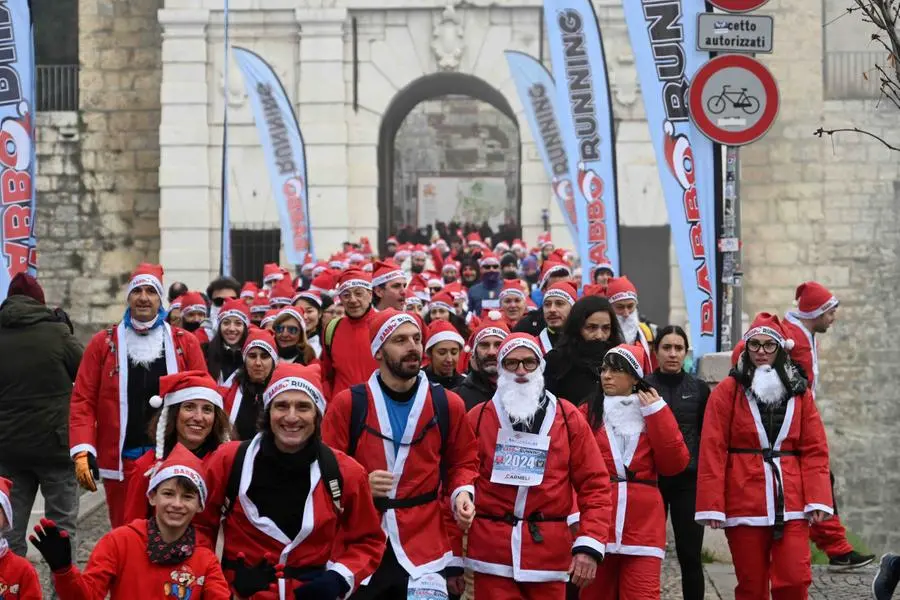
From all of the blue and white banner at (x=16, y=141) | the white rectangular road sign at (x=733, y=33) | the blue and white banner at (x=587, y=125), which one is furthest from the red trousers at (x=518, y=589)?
the blue and white banner at (x=587, y=125)

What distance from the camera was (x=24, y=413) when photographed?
30.8 ft

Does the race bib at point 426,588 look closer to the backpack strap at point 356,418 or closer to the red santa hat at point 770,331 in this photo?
the backpack strap at point 356,418

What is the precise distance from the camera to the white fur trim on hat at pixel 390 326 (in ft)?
23.1

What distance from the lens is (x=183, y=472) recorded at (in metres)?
5.73

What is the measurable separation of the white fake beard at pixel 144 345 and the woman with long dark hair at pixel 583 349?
85.1 inches

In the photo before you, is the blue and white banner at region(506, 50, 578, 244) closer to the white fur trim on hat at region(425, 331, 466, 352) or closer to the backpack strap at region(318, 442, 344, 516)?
the white fur trim on hat at region(425, 331, 466, 352)

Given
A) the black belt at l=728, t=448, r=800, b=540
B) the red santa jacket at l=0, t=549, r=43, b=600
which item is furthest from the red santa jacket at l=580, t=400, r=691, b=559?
the red santa jacket at l=0, t=549, r=43, b=600

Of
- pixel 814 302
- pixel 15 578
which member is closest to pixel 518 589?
pixel 15 578

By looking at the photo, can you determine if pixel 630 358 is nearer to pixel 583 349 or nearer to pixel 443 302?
pixel 583 349

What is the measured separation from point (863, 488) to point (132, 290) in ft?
67.8

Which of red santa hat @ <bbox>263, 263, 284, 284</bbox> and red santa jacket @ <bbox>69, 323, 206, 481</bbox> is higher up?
red santa hat @ <bbox>263, 263, 284, 284</bbox>

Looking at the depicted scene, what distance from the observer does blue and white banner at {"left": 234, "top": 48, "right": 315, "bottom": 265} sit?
77.7 feet

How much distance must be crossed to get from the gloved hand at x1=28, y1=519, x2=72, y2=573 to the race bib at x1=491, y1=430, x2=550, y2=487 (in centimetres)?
242

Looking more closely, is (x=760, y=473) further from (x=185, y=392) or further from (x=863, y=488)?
(x=863, y=488)
